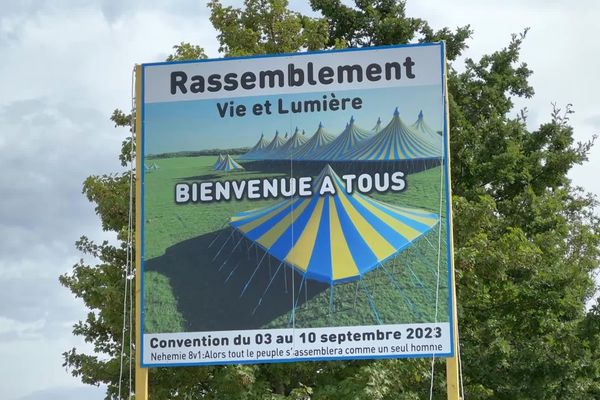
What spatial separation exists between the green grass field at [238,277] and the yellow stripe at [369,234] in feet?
0.48

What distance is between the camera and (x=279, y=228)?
12.2 metres

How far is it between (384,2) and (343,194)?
1859 centimetres

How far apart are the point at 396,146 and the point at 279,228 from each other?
1460 mm

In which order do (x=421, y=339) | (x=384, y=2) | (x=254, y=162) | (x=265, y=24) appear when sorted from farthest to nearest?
1. (x=384, y=2)
2. (x=265, y=24)
3. (x=254, y=162)
4. (x=421, y=339)

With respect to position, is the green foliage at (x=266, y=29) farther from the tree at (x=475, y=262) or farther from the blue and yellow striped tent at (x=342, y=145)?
the blue and yellow striped tent at (x=342, y=145)

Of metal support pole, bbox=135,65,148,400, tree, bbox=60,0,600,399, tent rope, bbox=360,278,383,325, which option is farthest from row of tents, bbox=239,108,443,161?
tree, bbox=60,0,600,399

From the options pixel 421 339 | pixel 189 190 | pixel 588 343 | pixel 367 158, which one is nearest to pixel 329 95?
pixel 367 158

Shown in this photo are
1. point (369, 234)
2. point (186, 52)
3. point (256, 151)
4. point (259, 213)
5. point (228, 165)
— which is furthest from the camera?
point (186, 52)

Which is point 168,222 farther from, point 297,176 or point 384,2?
point 384,2

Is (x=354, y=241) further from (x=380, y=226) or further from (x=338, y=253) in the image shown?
(x=380, y=226)

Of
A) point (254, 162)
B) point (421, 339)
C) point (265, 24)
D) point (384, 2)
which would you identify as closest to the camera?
point (421, 339)

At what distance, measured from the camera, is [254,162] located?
1248 cm

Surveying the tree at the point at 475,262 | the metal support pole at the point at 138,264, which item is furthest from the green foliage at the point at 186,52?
the metal support pole at the point at 138,264

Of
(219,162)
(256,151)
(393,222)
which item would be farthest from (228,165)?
(393,222)
